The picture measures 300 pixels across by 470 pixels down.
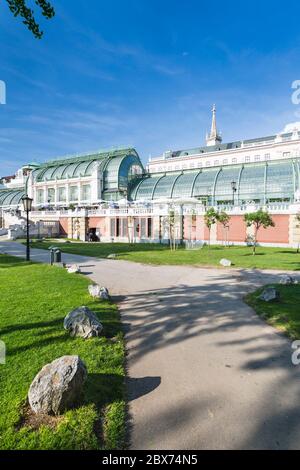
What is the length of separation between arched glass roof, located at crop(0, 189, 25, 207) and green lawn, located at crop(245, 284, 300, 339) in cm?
6583

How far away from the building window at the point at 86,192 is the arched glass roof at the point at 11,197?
1937 cm

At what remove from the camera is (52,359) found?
4406 mm

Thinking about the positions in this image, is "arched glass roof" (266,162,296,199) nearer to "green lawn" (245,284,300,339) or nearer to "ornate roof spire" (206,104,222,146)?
"green lawn" (245,284,300,339)

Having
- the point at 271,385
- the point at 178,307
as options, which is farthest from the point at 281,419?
the point at 178,307

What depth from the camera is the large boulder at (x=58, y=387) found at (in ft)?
10.5

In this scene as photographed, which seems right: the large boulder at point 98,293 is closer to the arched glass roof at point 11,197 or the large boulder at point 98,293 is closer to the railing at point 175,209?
the railing at point 175,209

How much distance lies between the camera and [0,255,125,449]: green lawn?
2.88 metres

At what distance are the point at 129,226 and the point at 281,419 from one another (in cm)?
3331

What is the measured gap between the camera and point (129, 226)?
3609cm

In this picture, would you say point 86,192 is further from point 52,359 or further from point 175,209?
point 52,359

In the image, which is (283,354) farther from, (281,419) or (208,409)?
(208,409)

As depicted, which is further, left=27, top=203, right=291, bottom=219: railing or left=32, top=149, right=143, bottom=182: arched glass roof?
left=32, top=149, right=143, bottom=182: arched glass roof

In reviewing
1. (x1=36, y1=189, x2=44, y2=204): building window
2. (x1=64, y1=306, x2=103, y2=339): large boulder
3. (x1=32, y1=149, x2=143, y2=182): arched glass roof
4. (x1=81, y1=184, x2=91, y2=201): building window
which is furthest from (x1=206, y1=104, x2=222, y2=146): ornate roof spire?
(x1=64, y1=306, x2=103, y2=339): large boulder
